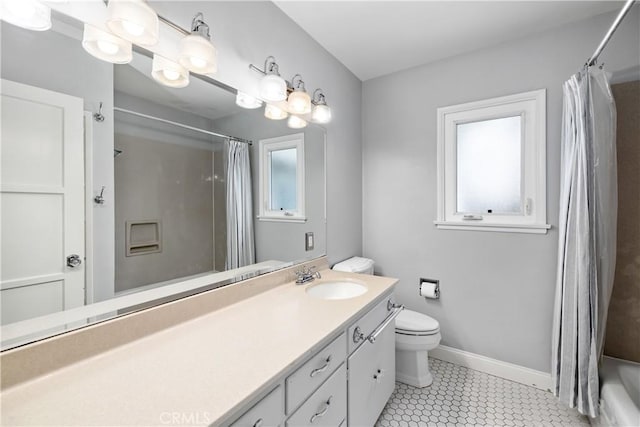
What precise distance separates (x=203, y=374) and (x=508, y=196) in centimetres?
219

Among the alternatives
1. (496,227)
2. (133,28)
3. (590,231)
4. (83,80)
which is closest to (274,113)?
(133,28)

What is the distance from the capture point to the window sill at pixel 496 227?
1900 mm

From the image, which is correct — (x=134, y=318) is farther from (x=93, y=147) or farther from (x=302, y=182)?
(x=302, y=182)

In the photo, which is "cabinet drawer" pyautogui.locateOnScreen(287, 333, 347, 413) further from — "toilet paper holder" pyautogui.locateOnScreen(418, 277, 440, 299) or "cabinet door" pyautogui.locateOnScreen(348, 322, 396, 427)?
"toilet paper holder" pyautogui.locateOnScreen(418, 277, 440, 299)

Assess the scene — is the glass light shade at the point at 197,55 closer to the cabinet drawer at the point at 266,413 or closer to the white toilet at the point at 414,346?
the cabinet drawer at the point at 266,413

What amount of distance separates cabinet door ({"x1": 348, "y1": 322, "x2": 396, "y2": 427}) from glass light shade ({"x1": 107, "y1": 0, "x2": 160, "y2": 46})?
1467 mm

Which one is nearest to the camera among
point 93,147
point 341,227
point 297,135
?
point 93,147

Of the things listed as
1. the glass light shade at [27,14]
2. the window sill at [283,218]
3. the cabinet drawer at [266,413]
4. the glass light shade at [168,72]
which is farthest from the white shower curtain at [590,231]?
the glass light shade at [27,14]

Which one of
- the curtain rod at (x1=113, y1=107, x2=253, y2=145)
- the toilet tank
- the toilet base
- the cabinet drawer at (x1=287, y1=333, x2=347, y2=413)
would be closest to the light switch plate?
the toilet tank

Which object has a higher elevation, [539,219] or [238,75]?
[238,75]

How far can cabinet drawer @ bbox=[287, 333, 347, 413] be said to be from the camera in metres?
0.88

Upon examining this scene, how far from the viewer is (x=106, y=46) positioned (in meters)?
0.93

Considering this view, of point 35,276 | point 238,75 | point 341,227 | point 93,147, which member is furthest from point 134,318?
point 341,227

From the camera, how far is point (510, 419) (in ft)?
5.41
